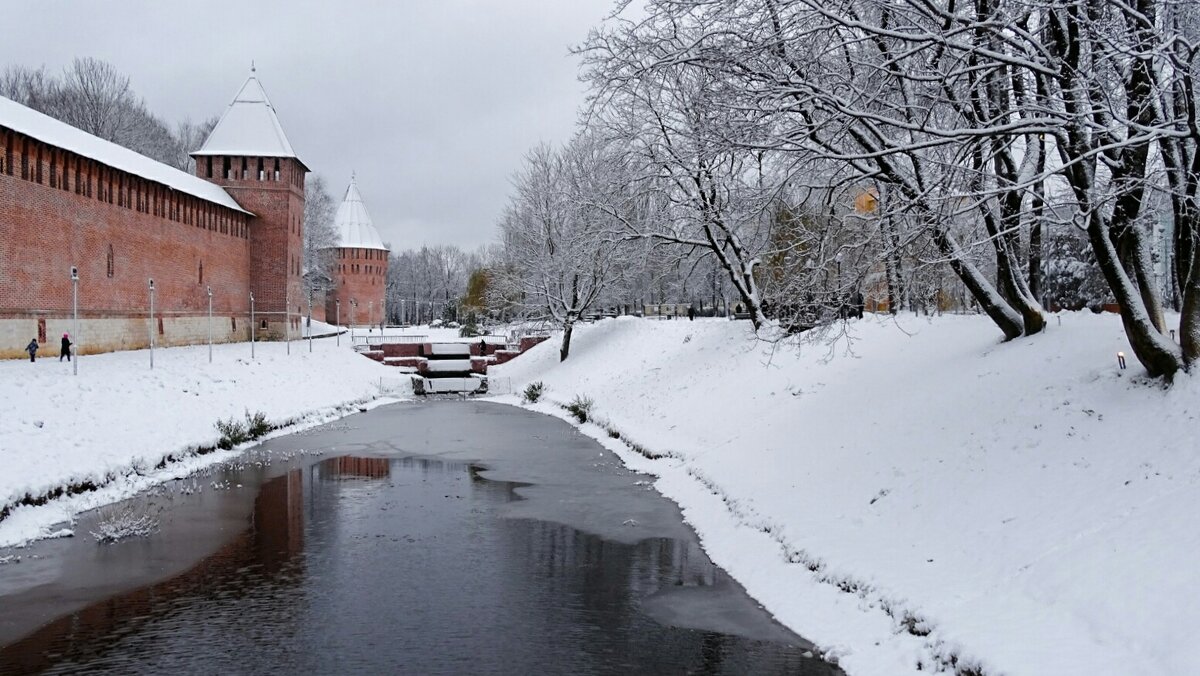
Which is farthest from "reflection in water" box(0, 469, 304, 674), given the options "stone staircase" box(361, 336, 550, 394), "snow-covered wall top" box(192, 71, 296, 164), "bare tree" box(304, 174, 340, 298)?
"bare tree" box(304, 174, 340, 298)

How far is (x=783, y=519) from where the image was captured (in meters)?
9.88

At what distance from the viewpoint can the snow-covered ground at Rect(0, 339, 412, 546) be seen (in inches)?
488

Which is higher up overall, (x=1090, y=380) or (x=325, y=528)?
(x=1090, y=380)

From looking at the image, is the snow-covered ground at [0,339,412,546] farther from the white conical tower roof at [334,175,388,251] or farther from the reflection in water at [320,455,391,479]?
the white conical tower roof at [334,175,388,251]

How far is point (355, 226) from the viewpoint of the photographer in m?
72.7

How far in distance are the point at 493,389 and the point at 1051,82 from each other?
29.2 m

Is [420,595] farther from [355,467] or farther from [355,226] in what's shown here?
[355,226]

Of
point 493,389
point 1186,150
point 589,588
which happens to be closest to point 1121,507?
point 1186,150

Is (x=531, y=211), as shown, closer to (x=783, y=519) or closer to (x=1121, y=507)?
(x=783, y=519)

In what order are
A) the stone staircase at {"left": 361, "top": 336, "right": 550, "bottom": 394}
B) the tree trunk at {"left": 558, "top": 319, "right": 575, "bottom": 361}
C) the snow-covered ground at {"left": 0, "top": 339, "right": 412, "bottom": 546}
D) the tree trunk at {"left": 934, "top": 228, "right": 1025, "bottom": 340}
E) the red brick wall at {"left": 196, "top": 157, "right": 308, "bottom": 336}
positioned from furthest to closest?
the red brick wall at {"left": 196, "top": 157, "right": 308, "bottom": 336}, the stone staircase at {"left": 361, "top": 336, "right": 550, "bottom": 394}, the tree trunk at {"left": 558, "top": 319, "right": 575, "bottom": 361}, the snow-covered ground at {"left": 0, "top": 339, "right": 412, "bottom": 546}, the tree trunk at {"left": 934, "top": 228, "right": 1025, "bottom": 340}

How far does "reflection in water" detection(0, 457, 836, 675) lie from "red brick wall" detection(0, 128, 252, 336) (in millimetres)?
16076

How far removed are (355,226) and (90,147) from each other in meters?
45.8

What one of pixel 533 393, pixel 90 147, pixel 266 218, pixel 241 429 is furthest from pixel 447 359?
pixel 241 429

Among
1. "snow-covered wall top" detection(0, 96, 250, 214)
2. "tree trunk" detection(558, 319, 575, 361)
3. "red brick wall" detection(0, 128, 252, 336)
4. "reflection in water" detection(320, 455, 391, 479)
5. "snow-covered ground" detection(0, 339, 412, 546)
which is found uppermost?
"snow-covered wall top" detection(0, 96, 250, 214)
